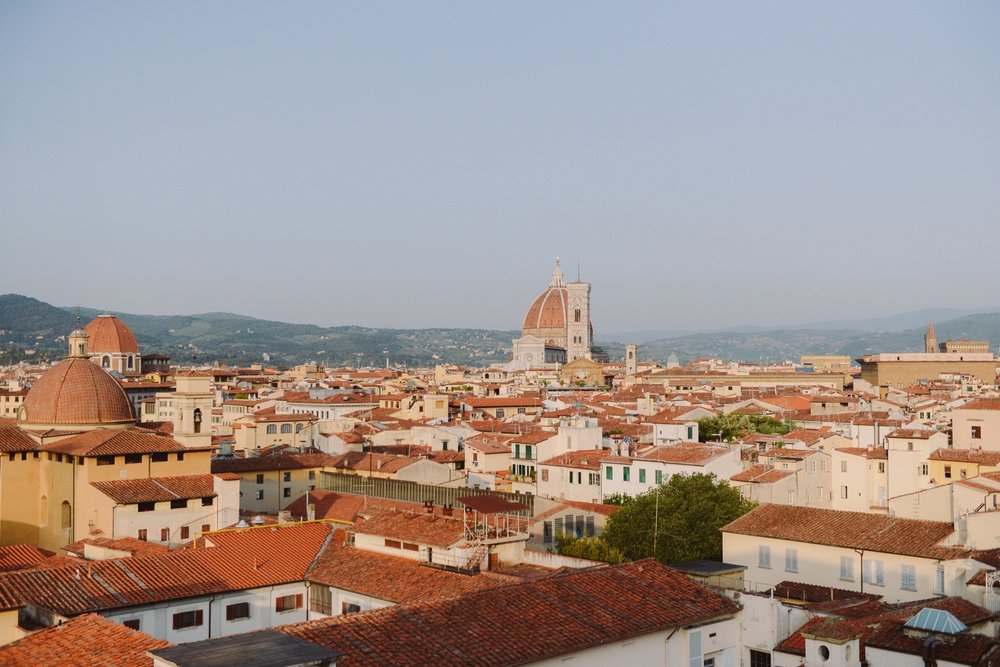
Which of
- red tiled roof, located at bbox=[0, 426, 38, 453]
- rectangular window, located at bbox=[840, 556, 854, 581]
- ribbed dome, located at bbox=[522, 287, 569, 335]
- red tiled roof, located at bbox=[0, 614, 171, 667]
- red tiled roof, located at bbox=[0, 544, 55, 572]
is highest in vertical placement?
ribbed dome, located at bbox=[522, 287, 569, 335]

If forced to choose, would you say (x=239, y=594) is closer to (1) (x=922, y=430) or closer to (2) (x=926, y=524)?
(2) (x=926, y=524)

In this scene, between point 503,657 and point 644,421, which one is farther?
point 644,421

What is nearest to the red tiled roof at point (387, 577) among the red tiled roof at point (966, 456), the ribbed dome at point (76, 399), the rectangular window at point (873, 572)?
the rectangular window at point (873, 572)

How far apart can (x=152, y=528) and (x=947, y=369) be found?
9775 centimetres

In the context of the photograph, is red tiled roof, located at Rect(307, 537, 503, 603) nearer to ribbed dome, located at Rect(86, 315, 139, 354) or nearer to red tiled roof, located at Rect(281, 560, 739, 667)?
red tiled roof, located at Rect(281, 560, 739, 667)

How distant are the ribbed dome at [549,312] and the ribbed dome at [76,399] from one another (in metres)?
148

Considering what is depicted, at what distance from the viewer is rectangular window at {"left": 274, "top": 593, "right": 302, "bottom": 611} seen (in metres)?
17.1

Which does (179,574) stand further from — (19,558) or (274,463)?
(274,463)

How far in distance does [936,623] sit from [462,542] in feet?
24.1

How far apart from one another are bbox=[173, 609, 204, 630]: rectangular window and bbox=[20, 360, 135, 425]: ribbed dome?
16184 mm

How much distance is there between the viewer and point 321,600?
17.2 meters

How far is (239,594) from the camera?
55.3 ft

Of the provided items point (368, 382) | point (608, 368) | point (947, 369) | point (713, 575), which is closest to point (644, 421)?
Answer: point (713, 575)

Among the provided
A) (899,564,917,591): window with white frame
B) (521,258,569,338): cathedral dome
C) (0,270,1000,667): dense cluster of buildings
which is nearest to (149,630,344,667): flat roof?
(0,270,1000,667): dense cluster of buildings
